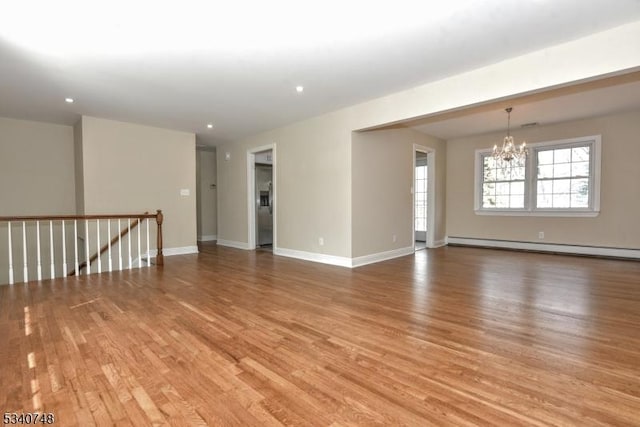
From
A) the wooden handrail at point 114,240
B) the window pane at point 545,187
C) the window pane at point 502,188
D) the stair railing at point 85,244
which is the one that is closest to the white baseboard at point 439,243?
the window pane at point 502,188

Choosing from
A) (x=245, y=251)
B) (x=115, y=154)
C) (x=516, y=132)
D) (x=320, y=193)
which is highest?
(x=516, y=132)

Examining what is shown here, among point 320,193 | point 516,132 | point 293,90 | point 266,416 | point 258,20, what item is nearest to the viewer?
point 266,416

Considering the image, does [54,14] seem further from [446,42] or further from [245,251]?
[245,251]

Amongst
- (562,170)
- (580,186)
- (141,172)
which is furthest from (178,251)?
(580,186)

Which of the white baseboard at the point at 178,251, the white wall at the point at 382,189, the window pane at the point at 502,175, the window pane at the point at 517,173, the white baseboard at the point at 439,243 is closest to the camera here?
the white wall at the point at 382,189

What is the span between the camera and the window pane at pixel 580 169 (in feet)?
19.3

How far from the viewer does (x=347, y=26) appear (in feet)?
8.57

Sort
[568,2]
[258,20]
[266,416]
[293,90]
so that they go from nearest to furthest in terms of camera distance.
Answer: [266,416] < [568,2] < [258,20] < [293,90]

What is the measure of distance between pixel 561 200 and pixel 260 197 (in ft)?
20.0

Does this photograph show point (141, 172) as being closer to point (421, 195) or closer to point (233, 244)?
point (233, 244)

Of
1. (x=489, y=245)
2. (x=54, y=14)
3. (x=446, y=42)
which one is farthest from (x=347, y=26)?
(x=489, y=245)

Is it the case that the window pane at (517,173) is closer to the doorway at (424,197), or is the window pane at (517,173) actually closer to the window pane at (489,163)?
the window pane at (489,163)

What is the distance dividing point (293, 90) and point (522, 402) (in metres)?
3.81

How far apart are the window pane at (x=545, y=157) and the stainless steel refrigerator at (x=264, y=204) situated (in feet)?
18.7
